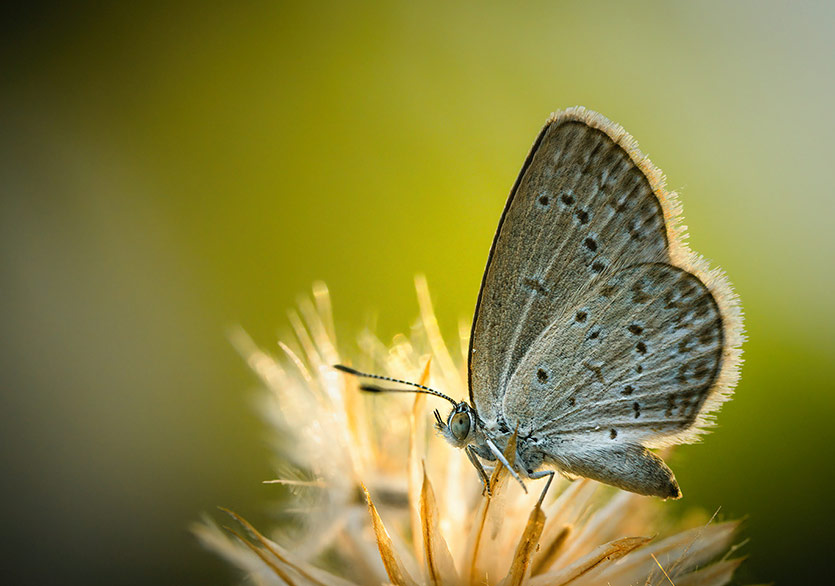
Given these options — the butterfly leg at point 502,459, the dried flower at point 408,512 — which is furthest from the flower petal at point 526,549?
the butterfly leg at point 502,459

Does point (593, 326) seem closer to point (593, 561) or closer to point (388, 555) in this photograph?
point (593, 561)

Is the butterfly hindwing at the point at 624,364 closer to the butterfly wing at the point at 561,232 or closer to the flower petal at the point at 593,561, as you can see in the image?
the butterfly wing at the point at 561,232

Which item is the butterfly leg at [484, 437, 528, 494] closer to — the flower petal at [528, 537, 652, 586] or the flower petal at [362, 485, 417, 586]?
the flower petal at [528, 537, 652, 586]

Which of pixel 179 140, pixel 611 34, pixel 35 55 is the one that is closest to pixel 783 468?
pixel 611 34

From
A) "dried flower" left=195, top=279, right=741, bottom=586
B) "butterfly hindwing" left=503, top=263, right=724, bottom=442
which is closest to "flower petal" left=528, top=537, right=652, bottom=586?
"dried flower" left=195, top=279, right=741, bottom=586

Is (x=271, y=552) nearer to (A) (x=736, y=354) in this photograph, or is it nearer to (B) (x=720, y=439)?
(A) (x=736, y=354)

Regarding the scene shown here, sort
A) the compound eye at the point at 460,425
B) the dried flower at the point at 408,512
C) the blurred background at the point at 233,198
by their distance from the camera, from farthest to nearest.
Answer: the blurred background at the point at 233,198
the compound eye at the point at 460,425
the dried flower at the point at 408,512

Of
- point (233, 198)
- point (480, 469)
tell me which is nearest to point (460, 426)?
point (480, 469)
